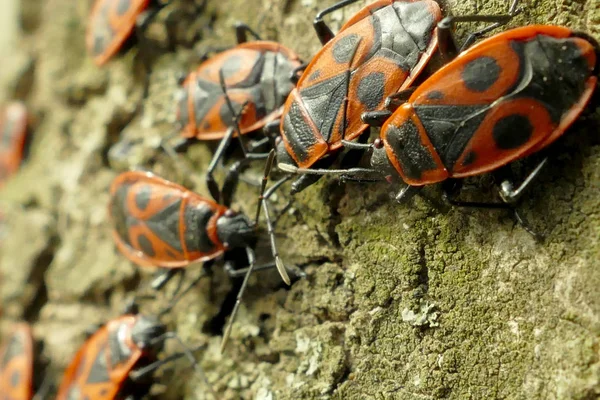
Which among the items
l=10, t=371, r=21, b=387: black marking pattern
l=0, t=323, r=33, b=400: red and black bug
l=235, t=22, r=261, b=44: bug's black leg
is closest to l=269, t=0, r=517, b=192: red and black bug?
l=235, t=22, r=261, b=44: bug's black leg

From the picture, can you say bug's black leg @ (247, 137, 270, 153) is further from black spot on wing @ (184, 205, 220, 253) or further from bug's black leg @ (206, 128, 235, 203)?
black spot on wing @ (184, 205, 220, 253)

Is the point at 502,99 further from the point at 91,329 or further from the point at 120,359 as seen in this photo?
the point at 91,329

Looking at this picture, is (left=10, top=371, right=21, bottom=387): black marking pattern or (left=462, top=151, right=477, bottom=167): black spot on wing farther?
(left=10, top=371, right=21, bottom=387): black marking pattern

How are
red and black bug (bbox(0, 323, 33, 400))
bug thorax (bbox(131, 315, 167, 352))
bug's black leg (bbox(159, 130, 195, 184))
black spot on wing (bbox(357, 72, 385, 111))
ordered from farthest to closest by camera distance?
red and black bug (bbox(0, 323, 33, 400))
bug's black leg (bbox(159, 130, 195, 184))
bug thorax (bbox(131, 315, 167, 352))
black spot on wing (bbox(357, 72, 385, 111))

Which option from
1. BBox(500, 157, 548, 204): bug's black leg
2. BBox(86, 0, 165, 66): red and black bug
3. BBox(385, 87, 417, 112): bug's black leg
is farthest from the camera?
BBox(86, 0, 165, 66): red and black bug

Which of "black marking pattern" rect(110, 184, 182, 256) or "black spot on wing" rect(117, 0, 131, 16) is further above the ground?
"black spot on wing" rect(117, 0, 131, 16)

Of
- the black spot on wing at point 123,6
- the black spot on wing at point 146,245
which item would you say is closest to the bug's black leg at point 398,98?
the black spot on wing at point 146,245
